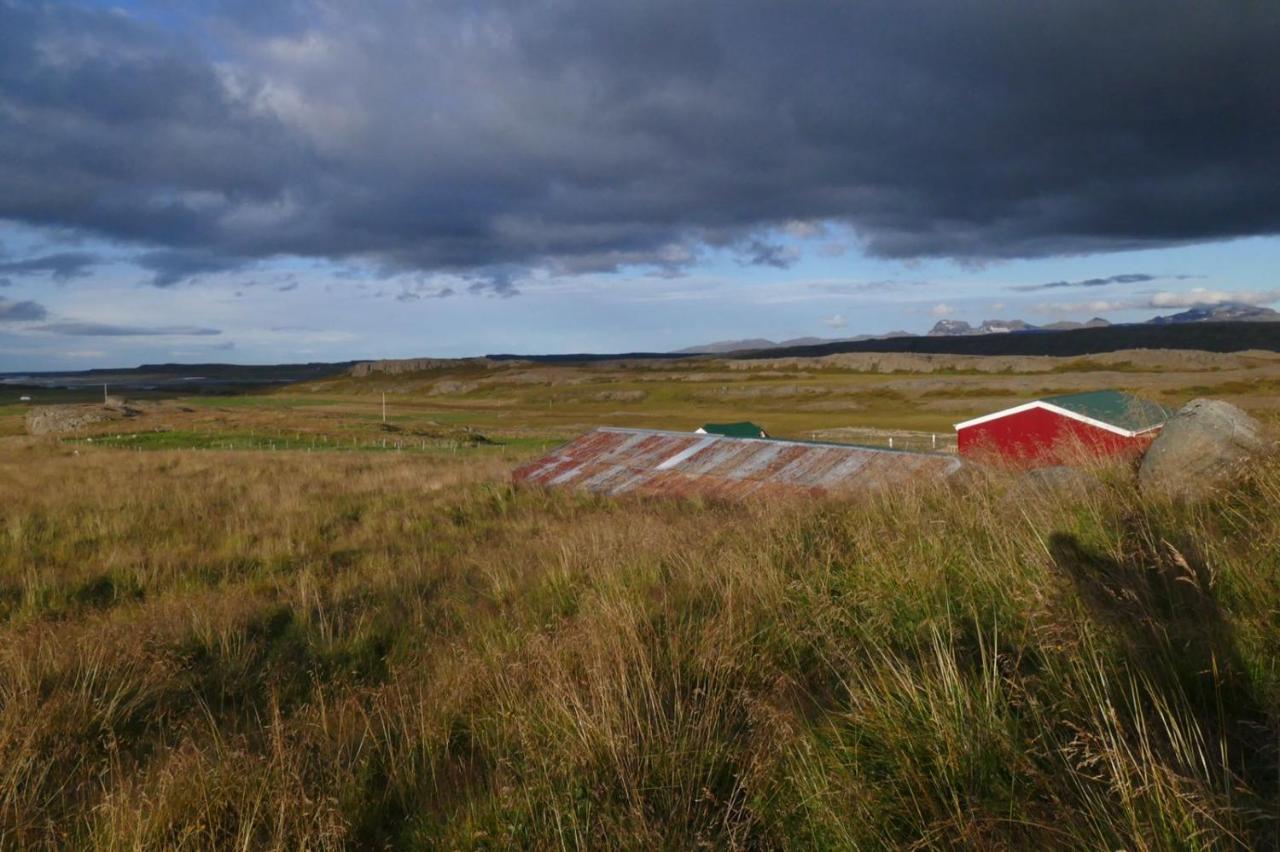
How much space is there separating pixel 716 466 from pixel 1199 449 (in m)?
9.04

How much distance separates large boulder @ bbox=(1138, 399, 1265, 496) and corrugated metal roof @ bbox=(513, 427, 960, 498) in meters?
3.15

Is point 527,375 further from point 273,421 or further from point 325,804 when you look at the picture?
point 325,804

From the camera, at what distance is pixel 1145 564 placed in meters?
4.50

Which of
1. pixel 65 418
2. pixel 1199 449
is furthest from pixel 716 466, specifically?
pixel 65 418

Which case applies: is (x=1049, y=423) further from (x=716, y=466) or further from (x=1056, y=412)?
(x=716, y=466)

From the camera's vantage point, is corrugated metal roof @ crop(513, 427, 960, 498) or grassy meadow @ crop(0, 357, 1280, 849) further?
corrugated metal roof @ crop(513, 427, 960, 498)

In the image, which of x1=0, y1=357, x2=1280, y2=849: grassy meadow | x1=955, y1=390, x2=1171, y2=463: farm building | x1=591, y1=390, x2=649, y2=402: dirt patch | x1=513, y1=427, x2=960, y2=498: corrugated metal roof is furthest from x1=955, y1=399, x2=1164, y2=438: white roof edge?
x1=591, y1=390, x2=649, y2=402: dirt patch

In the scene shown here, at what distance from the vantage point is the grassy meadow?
112 inches

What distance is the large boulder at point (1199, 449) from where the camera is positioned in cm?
711

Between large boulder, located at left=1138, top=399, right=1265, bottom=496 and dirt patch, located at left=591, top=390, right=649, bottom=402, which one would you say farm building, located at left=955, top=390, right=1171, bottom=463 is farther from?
dirt patch, located at left=591, top=390, right=649, bottom=402

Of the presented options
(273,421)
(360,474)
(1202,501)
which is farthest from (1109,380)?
(1202,501)

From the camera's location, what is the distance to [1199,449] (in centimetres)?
788

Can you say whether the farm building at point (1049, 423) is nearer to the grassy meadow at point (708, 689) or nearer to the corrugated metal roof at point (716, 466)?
the corrugated metal roof at point (716, 466)

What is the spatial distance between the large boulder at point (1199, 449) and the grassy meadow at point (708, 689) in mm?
316
